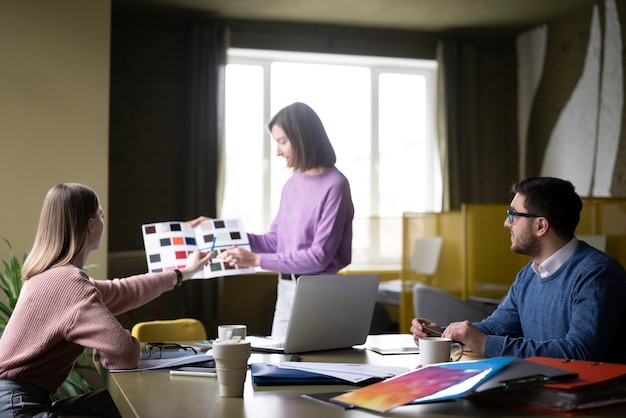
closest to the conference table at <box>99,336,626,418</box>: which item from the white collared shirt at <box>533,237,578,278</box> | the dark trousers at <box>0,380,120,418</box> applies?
the dark trousers at <box>0,380,120,418</box>

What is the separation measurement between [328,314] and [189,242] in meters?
0.94

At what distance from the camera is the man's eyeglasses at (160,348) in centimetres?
207

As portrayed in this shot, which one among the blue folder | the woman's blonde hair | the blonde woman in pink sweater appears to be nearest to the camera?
the blue folder

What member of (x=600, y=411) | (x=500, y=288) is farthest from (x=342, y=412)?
(x=500, y=288)

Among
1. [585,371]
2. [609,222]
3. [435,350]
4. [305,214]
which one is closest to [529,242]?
[435,350]

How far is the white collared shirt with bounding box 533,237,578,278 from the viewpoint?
211 cm

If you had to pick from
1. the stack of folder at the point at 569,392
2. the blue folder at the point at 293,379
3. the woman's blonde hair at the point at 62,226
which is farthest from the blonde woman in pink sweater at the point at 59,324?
the stack of folder at the point at 569,392

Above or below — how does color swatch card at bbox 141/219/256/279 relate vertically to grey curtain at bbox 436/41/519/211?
below

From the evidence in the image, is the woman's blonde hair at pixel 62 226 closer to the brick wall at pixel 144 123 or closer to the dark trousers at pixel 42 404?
the dark trousers at pixel 42 404

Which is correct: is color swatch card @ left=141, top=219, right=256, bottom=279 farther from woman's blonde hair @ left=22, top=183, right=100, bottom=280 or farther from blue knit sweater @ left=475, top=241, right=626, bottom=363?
blue knit sweater @ left=475, top=241, right=626, bottom=363

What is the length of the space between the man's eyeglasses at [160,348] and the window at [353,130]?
4.58 m

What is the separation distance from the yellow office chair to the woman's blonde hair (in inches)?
23.9

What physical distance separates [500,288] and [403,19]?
112 inches

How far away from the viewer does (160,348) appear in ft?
6.86
